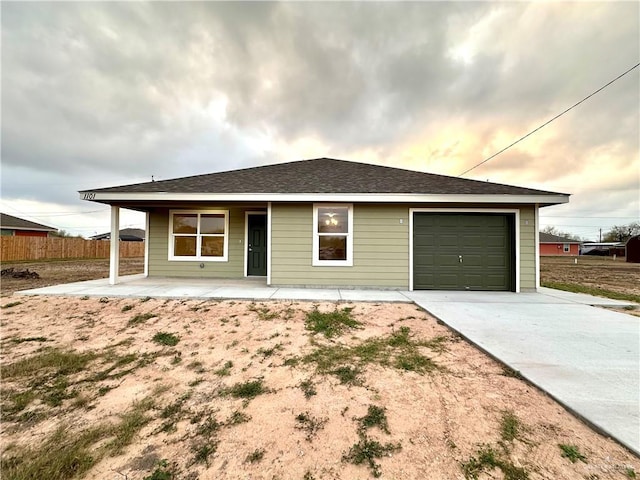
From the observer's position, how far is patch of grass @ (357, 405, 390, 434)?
2.04m

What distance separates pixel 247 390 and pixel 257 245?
6.62 meters

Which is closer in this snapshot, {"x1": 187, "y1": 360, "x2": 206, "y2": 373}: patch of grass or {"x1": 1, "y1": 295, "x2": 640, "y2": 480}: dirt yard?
{"x1": 1, "y1": 295, "x2": 640, "y2": 480}: dirt yard

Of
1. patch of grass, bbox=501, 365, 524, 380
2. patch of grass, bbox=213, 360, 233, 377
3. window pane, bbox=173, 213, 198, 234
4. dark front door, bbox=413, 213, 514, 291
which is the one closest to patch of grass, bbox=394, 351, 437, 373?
patch of grass, bbox=501, 365, 524, 380

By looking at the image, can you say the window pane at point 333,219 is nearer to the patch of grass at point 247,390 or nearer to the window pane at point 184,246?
the window pane at point 184,246

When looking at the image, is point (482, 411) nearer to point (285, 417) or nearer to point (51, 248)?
point (285, 417)

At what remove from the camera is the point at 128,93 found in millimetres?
11234

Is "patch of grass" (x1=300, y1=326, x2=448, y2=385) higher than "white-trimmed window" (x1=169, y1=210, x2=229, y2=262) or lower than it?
lower

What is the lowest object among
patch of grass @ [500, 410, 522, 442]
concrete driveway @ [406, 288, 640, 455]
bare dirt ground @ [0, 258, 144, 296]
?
patch of grass @ [500, 410, 522, 442]

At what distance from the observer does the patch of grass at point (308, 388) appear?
8.20 ft

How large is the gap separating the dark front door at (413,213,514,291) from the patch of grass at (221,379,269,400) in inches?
228

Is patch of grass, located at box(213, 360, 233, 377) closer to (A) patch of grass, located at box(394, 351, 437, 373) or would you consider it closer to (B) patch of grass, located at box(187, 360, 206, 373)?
(B) patch of grass, located at box(187, 360, 206, 373)

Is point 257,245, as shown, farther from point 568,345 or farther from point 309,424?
point 568,345

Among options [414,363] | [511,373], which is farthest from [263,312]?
[511,373]

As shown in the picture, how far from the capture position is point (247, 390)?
258 cm
